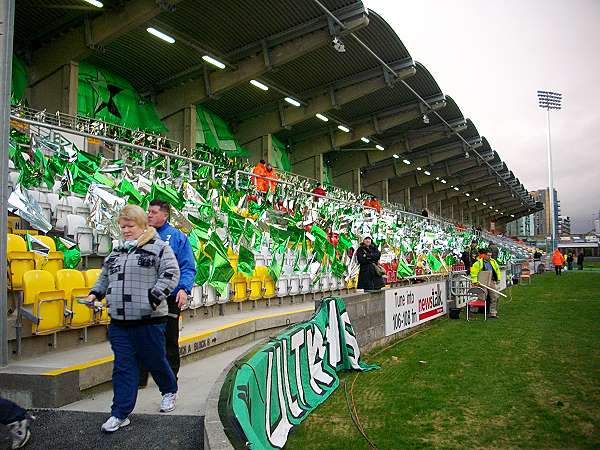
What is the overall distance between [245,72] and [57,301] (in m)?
16.6

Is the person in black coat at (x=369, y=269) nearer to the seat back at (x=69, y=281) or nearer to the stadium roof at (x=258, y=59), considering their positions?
the seat back at (x=69, y=281)

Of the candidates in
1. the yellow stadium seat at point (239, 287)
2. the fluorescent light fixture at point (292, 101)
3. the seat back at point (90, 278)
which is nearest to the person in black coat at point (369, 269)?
the yellow stadium seat at point (239, 287)

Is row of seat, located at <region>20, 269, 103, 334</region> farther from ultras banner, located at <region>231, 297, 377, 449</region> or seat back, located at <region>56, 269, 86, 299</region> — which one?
ultras banner, located at <region>231, 297, 377, 449</region>

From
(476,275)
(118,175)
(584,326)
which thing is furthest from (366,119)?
(118,175)

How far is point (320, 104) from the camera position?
83.6 feet

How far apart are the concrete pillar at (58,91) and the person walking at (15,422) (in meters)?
15.2

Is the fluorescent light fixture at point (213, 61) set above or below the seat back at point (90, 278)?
above

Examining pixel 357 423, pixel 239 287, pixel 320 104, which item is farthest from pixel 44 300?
pixel 320 104

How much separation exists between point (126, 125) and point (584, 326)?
16.4m

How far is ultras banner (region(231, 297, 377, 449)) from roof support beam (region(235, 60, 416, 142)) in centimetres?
1771

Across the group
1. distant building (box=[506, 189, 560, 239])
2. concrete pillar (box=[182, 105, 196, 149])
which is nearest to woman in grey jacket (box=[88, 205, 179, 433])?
concrete pillar (box=[182, 105, 196, 149])

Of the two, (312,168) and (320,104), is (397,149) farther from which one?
(320,104)

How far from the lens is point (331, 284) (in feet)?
44.2

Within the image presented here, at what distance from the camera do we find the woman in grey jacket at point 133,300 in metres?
3.86
